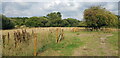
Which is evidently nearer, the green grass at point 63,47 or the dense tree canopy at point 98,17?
the green grass at point 63,47

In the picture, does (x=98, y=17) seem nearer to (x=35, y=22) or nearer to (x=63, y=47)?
(x=63, y=47)

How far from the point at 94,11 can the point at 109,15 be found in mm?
2736

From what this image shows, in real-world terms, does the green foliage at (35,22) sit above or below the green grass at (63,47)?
below

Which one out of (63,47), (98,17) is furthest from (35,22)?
(63,47)

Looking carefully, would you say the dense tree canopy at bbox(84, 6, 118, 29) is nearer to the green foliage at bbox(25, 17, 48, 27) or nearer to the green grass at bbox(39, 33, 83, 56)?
the green grass at bbox(39, 33, 83, 56)

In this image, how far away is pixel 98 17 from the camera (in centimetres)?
2400

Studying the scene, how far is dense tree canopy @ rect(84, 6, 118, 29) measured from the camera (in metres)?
23.9

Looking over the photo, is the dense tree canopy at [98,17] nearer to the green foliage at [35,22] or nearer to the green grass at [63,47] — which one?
the green grass at [63,47]

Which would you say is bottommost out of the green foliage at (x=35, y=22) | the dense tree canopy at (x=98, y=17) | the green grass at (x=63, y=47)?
the green foliage at (x=35, y=22)

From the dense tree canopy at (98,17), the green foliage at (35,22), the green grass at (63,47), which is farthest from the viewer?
the green foliage at (35,22)

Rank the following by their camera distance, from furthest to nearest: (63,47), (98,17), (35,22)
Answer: (35,22)
(98,17)
(63,47)

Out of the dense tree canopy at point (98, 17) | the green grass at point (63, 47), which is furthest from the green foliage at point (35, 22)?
the green grass at point (63, 47)

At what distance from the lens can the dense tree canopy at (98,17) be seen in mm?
23891

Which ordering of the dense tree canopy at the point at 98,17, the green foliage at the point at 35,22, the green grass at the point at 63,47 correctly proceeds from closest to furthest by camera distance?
the green grass at the point at 63,47 → the dense tree canopy at the point at 98,17 → the green foliage at the point at 35,22
